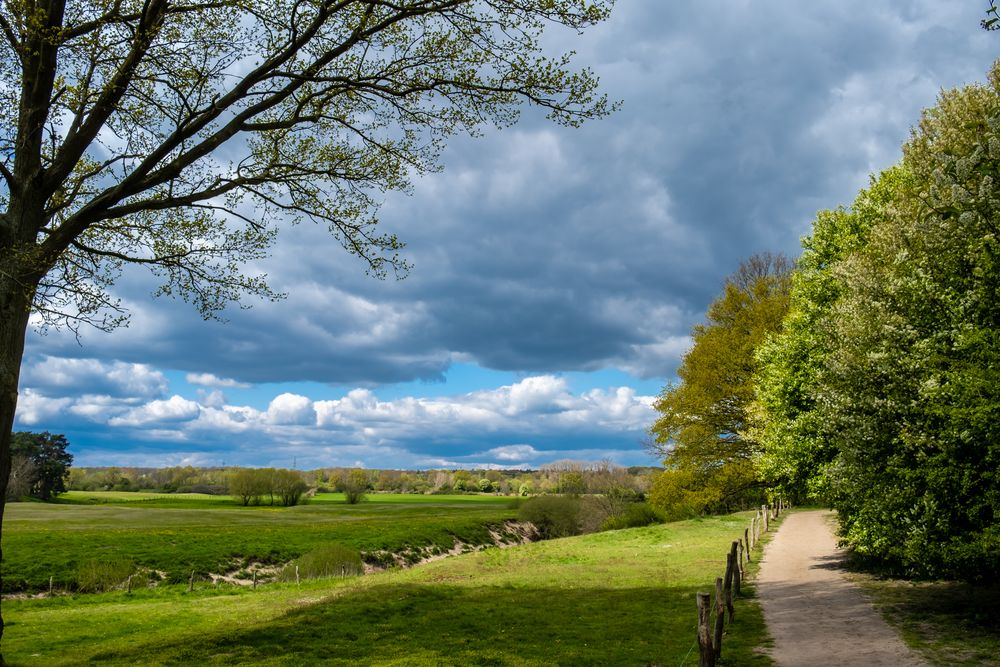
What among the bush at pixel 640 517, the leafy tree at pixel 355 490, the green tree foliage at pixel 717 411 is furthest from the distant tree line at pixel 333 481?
the green tree foliage at pixel 717 411

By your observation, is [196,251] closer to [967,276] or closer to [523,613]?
[523,613]

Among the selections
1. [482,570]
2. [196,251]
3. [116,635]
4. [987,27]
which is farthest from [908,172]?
[116,635]

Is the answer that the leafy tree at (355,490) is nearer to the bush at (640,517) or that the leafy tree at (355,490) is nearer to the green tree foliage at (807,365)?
the bush at (640,517)

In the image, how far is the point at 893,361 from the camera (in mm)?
16422

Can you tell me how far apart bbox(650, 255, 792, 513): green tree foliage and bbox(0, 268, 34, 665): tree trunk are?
121ft

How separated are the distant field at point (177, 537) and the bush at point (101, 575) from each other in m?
1.10

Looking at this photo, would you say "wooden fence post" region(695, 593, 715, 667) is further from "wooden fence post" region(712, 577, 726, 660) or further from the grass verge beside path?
the grass verge beside path

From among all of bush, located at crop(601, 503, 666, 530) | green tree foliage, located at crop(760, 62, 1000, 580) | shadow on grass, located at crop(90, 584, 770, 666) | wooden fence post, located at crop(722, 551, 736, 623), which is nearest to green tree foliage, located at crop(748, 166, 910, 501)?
green tree foliage, located at crop(760, 62, 1000, 580)

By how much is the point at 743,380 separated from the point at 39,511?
313ft

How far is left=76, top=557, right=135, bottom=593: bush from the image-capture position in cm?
4359

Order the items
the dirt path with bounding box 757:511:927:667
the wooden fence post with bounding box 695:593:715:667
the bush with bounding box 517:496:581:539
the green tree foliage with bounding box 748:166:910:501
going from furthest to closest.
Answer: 1. the bush with bounding box 517:496:581:539
2. the green tree foliage with bounding box 748:166:910:501
3. the dirt path with bounding box 757:511:927:667
4. the wooden fence post with bounding box 695:593:715:667

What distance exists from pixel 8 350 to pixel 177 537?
177 ft

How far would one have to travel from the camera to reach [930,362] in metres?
15.2

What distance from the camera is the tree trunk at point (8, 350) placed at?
13.6 meters
